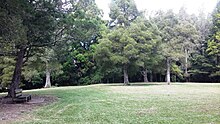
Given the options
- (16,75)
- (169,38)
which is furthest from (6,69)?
(169,38)

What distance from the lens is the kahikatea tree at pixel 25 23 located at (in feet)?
27.7

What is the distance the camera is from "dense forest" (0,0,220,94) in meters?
12.6

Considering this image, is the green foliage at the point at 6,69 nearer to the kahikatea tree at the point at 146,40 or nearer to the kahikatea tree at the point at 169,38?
the kahikatea tree at the point at 146,40

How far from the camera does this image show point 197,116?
7484mm

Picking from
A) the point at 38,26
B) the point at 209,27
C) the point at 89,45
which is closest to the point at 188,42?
the point at 209,27

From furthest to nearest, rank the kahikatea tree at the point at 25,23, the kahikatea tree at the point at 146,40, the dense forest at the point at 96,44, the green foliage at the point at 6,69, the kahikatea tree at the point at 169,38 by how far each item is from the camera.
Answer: the kahikatea tree at the point at 169,38, the kahikatea tree at the point at 146,40, the green foliage at the point at 6,69, the dense forest at the point at 96,44, the kahikatea tree at the point at 25,23

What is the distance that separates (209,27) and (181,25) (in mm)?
11462

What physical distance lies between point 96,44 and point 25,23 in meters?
22.2

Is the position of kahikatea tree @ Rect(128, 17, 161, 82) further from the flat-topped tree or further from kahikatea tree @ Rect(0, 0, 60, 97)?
kahikatea tree @ Rect(0, 0, 60, 97)

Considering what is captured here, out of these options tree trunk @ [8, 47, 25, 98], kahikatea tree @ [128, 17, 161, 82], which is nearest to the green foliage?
tree trunk @ [8, 47, 25, 98]

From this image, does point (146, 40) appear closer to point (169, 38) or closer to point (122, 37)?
point (122, 37)

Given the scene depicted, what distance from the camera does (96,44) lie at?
33625 mm

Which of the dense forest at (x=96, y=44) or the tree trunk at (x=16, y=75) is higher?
the dense forest at (x=96, y=44)

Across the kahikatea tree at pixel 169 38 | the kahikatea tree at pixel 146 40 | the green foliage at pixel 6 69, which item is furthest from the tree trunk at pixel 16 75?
the kahikatea tree at pixel 169 38
